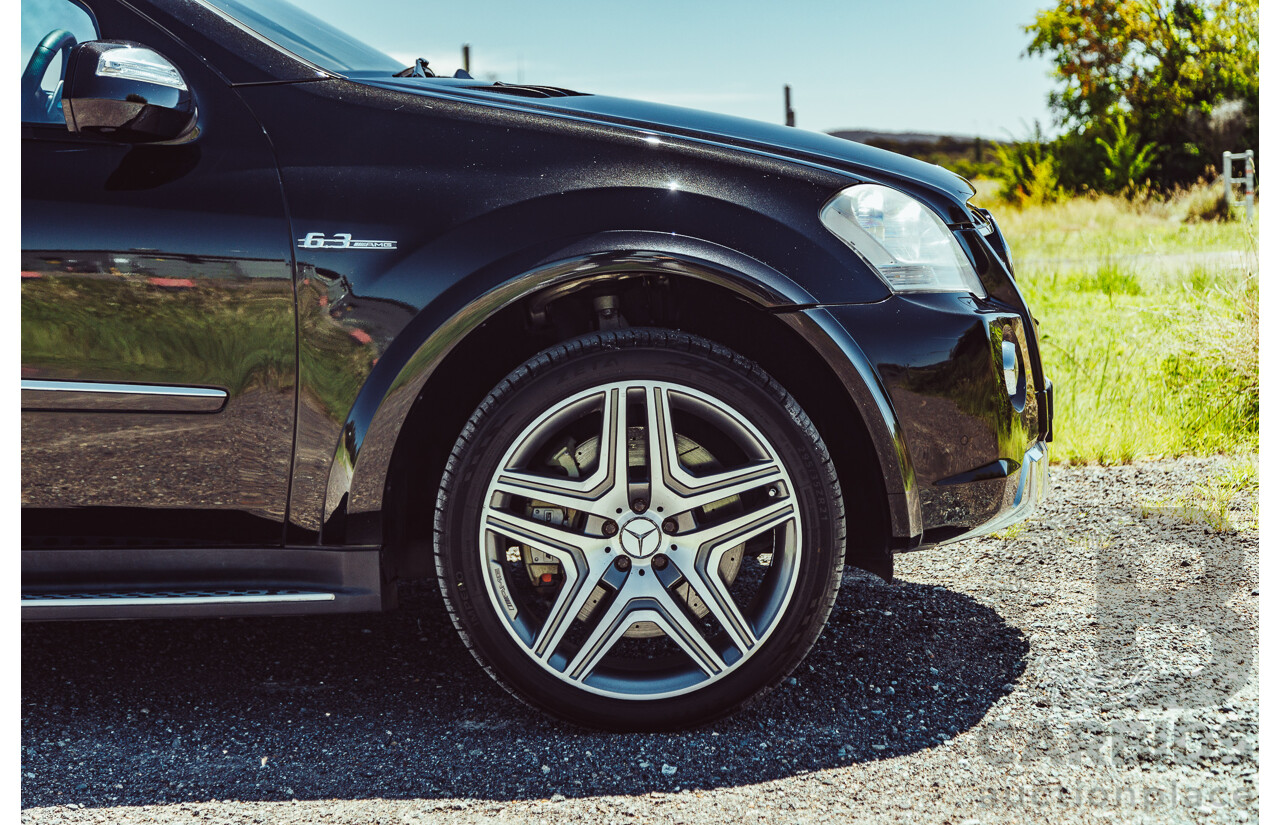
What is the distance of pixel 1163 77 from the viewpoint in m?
24.2

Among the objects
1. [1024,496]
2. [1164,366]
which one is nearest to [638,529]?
[1024,496]

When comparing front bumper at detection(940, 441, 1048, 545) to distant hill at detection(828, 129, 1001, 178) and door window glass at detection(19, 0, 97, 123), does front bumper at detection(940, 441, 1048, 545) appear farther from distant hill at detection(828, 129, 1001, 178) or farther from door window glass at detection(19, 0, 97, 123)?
distant hill at detection(828, 129, 1001, 178)

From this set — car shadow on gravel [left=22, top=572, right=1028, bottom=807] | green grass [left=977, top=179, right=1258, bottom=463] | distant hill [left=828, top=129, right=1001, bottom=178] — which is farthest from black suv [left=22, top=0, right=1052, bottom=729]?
distant hill [left=828, top=129, right=1001, bottom=178]

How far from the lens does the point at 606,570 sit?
216 centimetres

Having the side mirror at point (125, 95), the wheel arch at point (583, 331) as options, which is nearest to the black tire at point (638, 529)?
the wheel arch at point (583, 331)

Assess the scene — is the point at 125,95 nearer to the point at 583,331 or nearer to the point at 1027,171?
the point at 583,331

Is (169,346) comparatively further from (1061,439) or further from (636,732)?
(1061,439)

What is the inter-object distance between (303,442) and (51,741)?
36.3 inches

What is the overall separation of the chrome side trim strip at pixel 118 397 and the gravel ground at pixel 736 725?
0.76 meters

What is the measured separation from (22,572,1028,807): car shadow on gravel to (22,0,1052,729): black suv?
6.1 inches

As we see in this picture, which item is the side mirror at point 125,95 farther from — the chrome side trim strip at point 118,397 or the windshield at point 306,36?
the chrome side trim strip at point 118,397

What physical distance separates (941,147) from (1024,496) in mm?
43862

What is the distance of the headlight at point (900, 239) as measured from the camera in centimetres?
215

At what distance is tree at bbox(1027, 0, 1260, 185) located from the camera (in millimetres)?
22359
